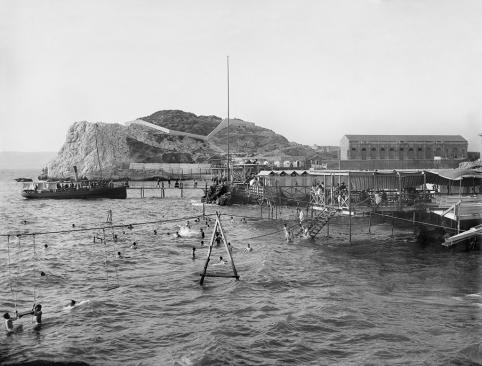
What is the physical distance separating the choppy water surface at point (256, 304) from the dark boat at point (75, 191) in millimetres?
52810

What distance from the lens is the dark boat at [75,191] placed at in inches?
3888

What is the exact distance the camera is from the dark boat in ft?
324

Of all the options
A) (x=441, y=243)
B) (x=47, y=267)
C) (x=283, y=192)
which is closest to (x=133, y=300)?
(x=47, y=267)

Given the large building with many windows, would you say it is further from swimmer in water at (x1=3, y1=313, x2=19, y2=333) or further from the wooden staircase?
swimmer in water at (x1=3, y1=313, x2=19, y2=333)

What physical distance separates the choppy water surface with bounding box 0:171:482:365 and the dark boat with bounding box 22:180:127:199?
5281cm

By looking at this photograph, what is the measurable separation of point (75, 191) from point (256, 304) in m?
78.9

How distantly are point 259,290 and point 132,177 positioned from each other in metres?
155

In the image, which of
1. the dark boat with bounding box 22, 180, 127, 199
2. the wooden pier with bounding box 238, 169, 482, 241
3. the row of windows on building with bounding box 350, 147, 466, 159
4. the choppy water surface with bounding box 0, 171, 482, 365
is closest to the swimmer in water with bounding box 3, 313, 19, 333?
the choppy water surface with bounding box 0, 171, 482, 365

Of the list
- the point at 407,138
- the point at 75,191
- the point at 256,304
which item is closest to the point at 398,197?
the point at 256,304

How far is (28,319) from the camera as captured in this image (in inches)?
1007

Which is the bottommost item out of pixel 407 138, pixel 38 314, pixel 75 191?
pixel 38 314

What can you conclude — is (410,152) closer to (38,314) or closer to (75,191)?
(75,191)

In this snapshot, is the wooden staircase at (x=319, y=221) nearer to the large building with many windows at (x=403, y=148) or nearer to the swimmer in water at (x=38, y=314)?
the swimmer in water at (x=38, y=314)

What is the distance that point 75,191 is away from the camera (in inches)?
3873
